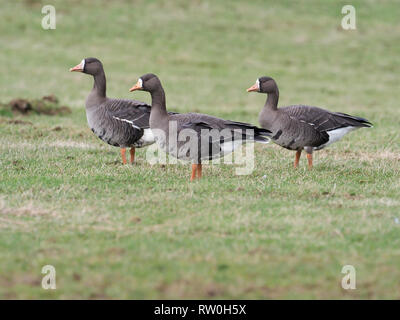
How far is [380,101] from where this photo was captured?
83.2 ft

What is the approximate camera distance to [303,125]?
11.7 m

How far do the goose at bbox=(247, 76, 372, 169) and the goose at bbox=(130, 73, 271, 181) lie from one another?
1.02 m

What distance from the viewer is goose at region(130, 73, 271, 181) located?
1040 cm

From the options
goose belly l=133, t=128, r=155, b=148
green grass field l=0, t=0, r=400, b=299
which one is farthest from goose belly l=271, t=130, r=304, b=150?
goose belly l=133, t=128, r=155, b=148

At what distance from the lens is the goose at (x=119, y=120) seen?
12.0 m

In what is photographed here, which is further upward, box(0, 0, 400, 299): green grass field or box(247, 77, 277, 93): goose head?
box(247, 77, 277, 93): goose head

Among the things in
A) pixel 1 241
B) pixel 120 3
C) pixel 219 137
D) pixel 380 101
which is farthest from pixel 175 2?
pixel 1 241

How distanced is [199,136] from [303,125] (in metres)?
2.27
